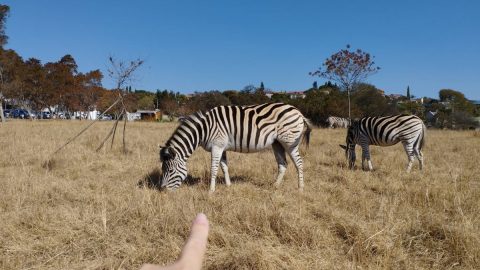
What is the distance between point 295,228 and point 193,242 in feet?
11.2

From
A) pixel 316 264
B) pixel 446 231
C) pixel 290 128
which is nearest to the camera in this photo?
pixel 316 264

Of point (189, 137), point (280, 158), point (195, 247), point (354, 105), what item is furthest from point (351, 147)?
point (354, 105)

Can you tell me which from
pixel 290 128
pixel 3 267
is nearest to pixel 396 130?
pixel 290 128

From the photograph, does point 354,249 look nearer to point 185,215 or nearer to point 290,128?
point 185,215

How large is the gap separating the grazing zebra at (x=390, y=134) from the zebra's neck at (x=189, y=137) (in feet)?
16.0

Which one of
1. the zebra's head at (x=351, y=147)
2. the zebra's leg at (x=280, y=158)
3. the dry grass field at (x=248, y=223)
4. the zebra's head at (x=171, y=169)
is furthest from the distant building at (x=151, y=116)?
the zebra's head at (x=171, y=169)

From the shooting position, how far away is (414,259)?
3.77m

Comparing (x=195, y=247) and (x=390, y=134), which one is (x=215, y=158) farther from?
(x=195, y=247)

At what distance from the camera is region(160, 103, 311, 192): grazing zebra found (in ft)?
23.1

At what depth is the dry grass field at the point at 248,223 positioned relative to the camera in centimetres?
369

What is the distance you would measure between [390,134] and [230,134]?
5.33 m

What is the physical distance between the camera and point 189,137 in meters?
7.22

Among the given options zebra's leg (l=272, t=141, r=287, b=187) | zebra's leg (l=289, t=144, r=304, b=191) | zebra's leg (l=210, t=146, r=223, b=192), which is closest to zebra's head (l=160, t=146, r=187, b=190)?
zebra's leg (l=210, t=146, r=223, b=192)

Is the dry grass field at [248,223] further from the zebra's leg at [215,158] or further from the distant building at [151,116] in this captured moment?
the distant building at [151,116]
